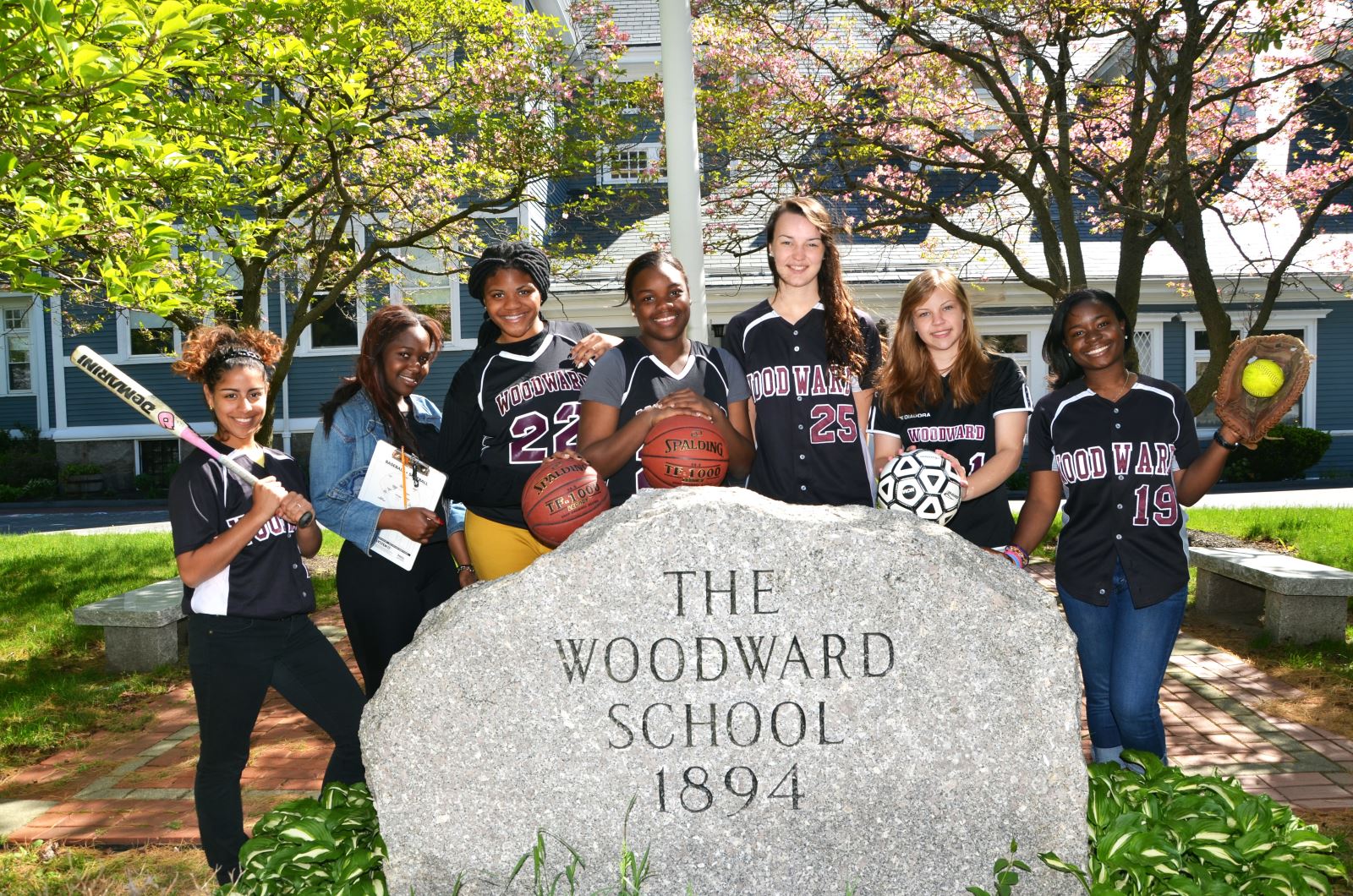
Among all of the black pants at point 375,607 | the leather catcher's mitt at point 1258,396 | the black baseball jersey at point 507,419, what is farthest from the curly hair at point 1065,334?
the black pants at point 375,607

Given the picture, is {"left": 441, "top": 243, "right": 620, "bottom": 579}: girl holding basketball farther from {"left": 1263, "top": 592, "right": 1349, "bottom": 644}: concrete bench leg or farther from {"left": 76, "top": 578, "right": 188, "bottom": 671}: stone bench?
{"left": 1263, "top": 592, "right": 1349, "bottom": 644}: concrete bench leg

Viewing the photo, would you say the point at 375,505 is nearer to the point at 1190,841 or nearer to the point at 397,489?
the point at 397,489

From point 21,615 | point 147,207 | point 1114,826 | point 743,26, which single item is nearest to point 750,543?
point 1114,826

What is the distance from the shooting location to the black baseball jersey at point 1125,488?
11.9ft

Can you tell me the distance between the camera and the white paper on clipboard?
3.86m

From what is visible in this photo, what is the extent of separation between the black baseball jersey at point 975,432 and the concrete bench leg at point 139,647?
556 cm

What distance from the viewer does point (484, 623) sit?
3.12 meters

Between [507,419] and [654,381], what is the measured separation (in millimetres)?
616

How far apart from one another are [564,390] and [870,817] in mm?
1890

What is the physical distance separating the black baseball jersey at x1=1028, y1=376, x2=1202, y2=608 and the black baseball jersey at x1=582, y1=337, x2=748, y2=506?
1.18 metres

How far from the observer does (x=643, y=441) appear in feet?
11.5

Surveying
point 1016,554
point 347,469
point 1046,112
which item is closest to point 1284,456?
point 1046,112

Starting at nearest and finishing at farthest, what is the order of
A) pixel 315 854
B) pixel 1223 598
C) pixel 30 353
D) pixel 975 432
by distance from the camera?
1. pixel 315 854
2. pixel 975 432
3. pixel 1223 598
4. pixel 30 353

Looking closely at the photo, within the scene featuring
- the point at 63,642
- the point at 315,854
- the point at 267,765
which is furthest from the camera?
the point at 63,642
